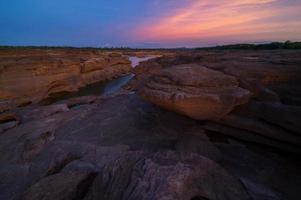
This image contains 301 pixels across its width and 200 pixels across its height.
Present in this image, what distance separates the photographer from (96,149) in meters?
5.80

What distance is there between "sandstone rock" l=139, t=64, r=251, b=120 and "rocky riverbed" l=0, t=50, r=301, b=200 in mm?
24

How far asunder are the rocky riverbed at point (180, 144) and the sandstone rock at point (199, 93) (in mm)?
24

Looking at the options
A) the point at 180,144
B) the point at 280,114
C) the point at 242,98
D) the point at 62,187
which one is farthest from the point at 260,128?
the point at 62,187

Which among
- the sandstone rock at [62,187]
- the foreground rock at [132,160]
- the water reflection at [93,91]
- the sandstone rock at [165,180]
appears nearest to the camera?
the sandstone rock at [165,180]

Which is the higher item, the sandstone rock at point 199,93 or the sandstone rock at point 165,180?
the sandstone rock at point 199,93

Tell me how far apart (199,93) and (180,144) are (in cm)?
133

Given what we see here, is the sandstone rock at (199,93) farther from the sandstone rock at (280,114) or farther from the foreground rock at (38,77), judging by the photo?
the foreground rock at (38,77)

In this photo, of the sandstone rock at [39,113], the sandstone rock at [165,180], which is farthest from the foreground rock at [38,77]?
the sandstone rock at [165,180]

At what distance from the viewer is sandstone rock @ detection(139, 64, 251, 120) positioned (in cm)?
544

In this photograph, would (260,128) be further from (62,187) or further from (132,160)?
(62,187)

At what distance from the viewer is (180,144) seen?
5.70m

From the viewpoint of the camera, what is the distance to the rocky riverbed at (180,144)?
3.43 metres

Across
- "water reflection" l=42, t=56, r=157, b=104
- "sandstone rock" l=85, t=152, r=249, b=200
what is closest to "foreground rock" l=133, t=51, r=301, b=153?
"sandstone rock" l=85, t=152, r=249, b=200

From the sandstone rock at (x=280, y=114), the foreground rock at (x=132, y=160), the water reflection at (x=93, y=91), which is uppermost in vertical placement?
the sandstone rock at (x=280, y=114)
